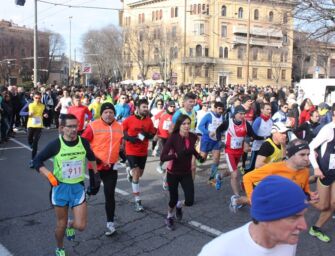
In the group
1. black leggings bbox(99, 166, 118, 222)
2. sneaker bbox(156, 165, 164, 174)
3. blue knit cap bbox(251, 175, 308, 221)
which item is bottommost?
sneaker bbox(156, 165, 164, 174)

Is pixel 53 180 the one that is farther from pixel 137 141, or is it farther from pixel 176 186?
pixel 137 141

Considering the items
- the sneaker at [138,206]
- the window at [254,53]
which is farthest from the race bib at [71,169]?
the window at [254,53]

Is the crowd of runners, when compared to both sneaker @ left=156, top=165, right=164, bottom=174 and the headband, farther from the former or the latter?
sneaker @ left=156, top=165, right=164, bottom=174

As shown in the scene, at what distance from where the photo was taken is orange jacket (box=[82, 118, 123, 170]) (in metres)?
5.70

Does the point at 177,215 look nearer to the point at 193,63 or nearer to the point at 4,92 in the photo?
the point at 4,92

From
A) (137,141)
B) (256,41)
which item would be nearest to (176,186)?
(137,141)

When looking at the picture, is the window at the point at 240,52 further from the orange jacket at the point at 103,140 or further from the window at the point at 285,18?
the orange jacket at the point at 103,140

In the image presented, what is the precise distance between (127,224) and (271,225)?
176 inches

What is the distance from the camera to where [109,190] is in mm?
5551

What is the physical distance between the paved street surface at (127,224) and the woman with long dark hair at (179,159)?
1.49 ft

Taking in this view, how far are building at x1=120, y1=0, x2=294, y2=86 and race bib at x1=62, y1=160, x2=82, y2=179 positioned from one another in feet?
192

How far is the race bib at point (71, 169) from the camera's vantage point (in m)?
4.71

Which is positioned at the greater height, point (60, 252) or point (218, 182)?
point (218, 182)

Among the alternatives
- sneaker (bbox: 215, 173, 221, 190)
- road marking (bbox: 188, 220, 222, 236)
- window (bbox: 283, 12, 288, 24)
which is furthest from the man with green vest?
window (bbox: 283, 12, 288, 24)
